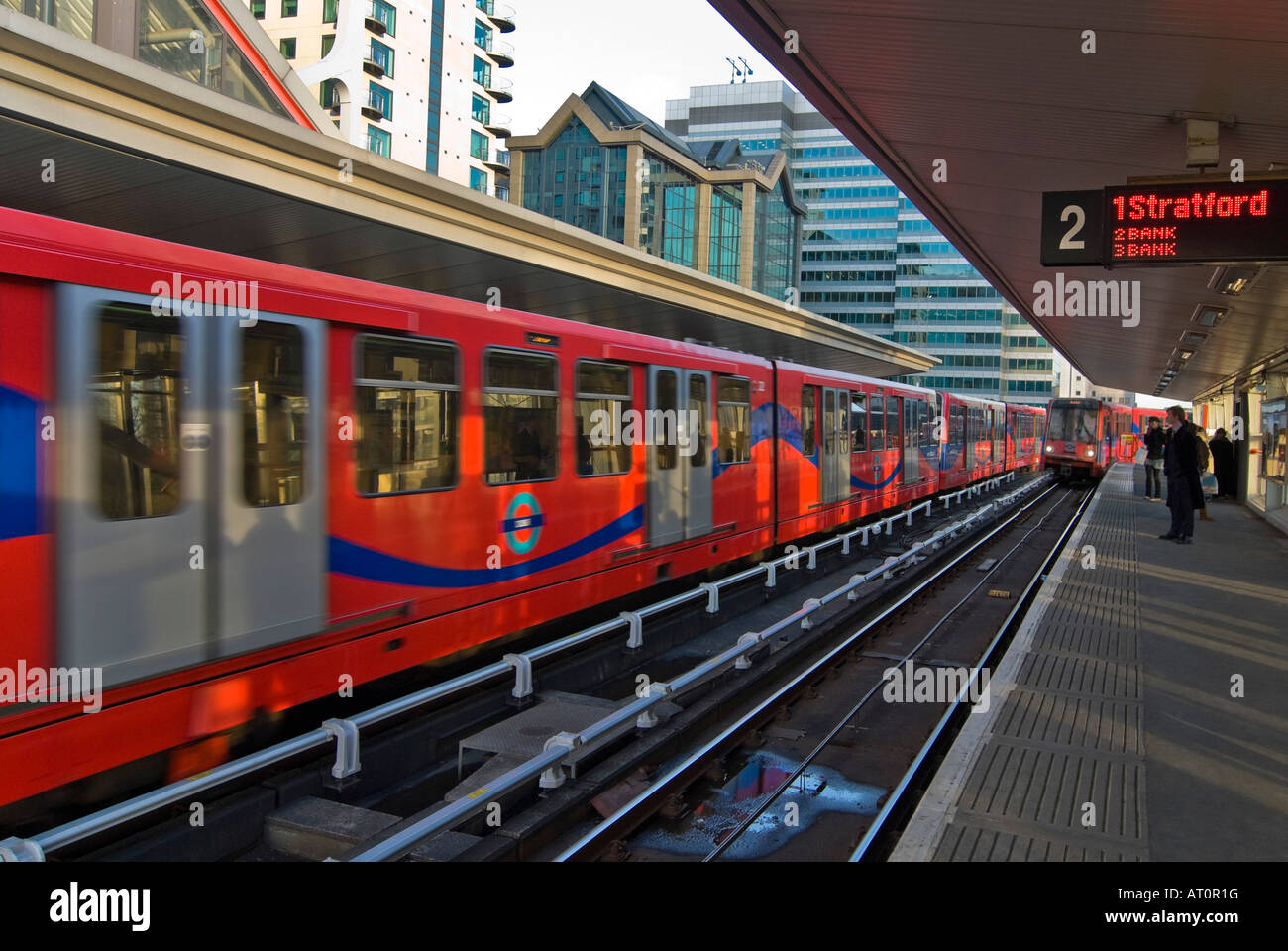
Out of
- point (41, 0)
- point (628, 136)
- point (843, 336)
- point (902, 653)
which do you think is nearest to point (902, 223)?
→ point (628, 136)

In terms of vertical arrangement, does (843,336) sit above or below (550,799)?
above

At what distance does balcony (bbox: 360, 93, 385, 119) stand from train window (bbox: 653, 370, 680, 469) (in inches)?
1915

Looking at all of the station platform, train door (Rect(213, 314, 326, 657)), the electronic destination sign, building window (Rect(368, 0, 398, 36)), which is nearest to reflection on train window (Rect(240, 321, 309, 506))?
train door (Rect(213, 314, 326, 657))

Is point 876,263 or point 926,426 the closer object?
point 926,426

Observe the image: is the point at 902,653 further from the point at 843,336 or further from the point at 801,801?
the point at 843,336

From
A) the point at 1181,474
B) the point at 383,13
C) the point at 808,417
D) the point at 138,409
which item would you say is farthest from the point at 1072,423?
the point at 383,13

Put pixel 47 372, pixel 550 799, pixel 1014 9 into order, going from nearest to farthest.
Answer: pixel 47 372
pixel 550 799
pixel 1014 9

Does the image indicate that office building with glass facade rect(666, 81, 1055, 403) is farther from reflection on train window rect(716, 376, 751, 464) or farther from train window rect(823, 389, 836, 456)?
reflection on train window rect(716, 376, 751, 464)

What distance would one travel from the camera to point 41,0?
20.7m

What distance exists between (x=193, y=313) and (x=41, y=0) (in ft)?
70.4

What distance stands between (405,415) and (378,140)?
52.4 m

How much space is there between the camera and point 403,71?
5512 centimetres

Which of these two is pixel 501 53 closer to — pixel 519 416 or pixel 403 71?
pixel 403 71
